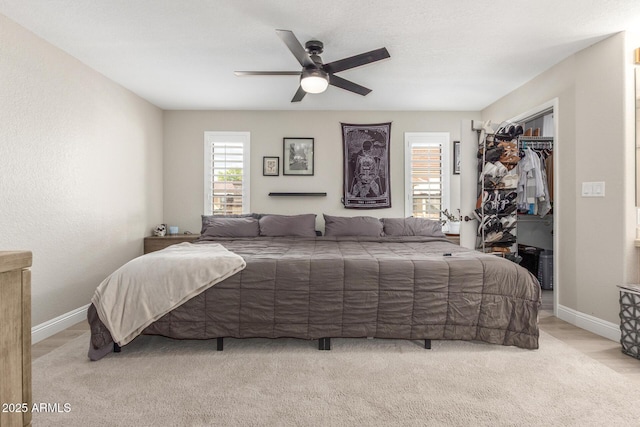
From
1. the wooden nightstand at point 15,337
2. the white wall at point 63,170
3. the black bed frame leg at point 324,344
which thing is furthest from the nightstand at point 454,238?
the wooden nightstand at point 15,337

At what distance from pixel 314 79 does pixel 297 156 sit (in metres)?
2.35

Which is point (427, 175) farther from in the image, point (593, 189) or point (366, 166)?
point (593, 189)

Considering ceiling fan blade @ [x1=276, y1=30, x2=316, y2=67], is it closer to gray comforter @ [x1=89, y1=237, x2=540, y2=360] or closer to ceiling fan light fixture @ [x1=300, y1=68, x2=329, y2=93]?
ceiling fan light fixture @ [x1=300, y1=68, x2=329, y2=93]

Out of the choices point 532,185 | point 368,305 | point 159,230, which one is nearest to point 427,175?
point 532,185

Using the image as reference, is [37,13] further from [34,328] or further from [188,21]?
[34,328]

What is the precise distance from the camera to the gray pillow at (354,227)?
170 inches

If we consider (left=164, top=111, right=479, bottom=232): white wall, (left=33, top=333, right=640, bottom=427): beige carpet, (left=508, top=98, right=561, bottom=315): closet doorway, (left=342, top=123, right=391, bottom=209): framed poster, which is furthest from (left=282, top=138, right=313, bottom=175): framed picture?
(left=33, top=333, right=640, bottom=427): beige carpet

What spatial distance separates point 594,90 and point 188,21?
3.43 m

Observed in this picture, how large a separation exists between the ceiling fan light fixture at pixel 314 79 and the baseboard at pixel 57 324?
293cm

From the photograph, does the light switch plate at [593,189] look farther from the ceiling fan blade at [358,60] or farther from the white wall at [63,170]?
the white wall at [63,170]

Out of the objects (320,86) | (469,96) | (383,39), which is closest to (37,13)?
(320,86)

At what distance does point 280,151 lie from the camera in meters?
5.08

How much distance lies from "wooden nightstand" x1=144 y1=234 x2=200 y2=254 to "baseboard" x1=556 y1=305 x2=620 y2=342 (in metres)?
4.22

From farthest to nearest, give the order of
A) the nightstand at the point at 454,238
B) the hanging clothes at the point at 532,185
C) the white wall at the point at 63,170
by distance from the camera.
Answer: the nightstand at the point at 454,238 < the hanging clothes at the point at 532,185 < the white wall at the point at 63,170
